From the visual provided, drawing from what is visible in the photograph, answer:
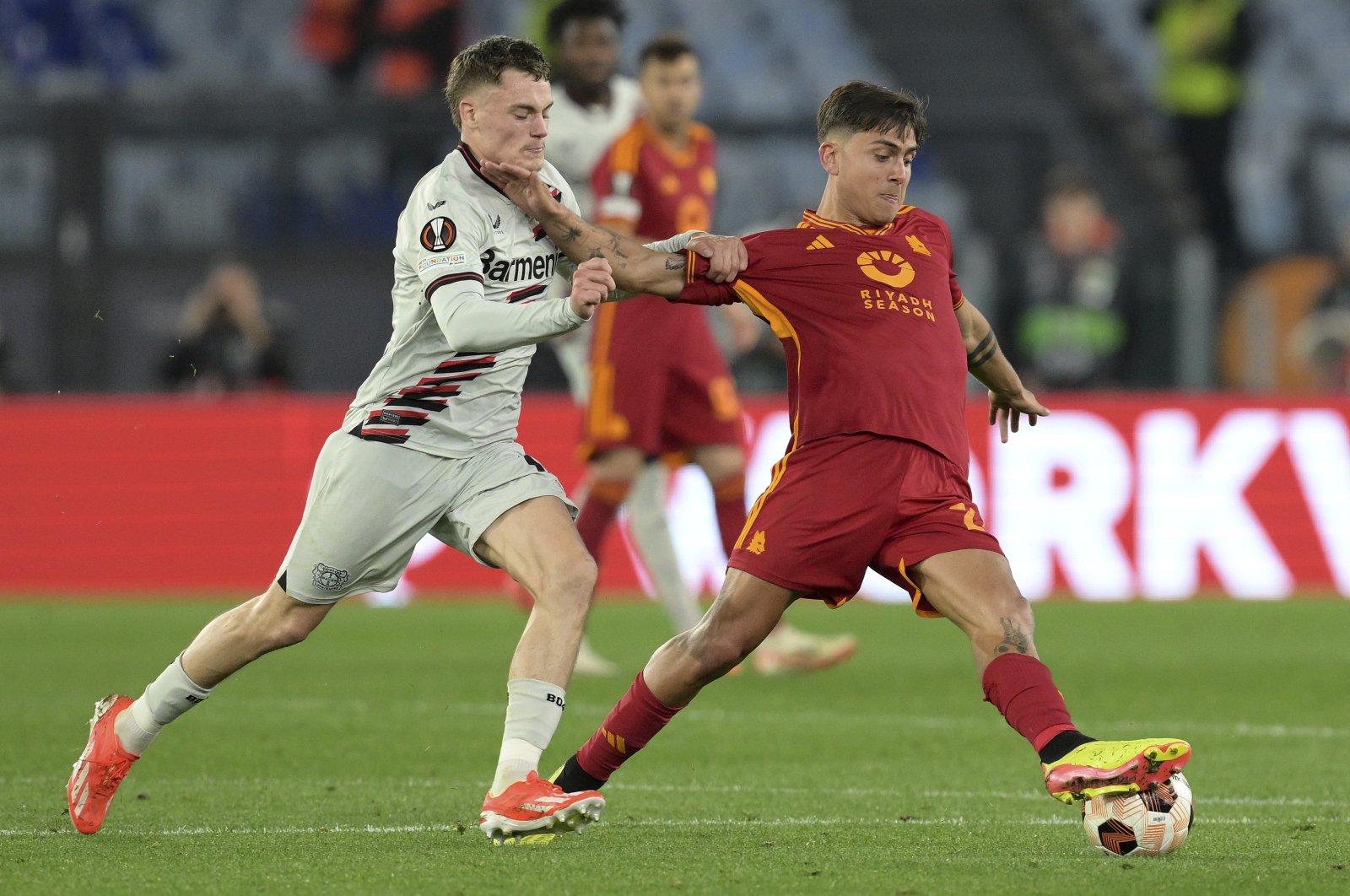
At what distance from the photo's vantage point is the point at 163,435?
13.3 m

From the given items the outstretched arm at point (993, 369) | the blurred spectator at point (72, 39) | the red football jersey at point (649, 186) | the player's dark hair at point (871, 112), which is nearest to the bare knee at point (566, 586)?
the outstretched arm at point (993, 369)

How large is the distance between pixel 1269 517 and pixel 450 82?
859cm

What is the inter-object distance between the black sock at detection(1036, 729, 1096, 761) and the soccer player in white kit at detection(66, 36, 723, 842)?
1253 mm

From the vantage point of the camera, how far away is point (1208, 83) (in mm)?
17453

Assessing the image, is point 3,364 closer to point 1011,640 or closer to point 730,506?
point 730,506

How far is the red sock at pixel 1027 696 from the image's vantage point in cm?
498

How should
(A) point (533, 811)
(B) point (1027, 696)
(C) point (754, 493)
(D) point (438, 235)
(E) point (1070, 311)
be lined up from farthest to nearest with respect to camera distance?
(E) point (1070, 311) < (C) point (754, 493) < (D) point (438, 235) < (A) point (533, 811) < (B) point (1027, 696)

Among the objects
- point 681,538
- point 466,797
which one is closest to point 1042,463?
point 681,538

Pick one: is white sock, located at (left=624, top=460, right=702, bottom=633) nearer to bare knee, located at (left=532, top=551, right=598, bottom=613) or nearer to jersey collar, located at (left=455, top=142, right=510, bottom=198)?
bare knee, located at (left=532, top=551, right=598, bottom=613)

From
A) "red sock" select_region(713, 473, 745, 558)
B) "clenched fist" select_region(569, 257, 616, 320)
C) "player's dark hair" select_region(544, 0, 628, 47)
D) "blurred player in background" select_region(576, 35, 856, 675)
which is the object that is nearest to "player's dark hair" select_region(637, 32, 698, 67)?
"blurred player in background" select_region(576, 35, 856, 675)

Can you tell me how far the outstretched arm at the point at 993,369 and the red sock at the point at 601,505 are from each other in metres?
3.56

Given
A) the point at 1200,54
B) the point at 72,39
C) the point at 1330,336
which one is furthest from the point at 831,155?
the point at 72,39

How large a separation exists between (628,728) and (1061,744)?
45.8 inches

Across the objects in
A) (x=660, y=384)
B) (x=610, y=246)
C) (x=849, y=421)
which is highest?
(x=610, y=246)
